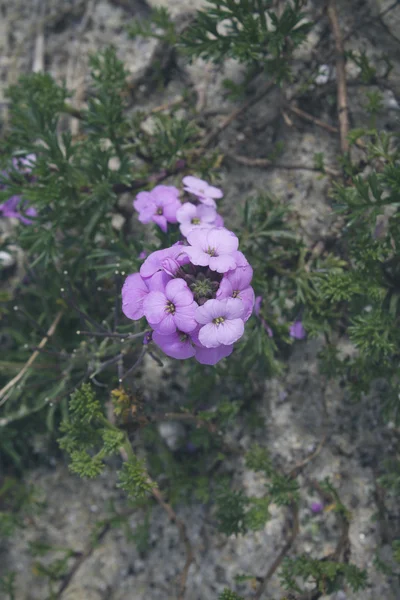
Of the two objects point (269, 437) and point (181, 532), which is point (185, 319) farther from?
point (181, 532)

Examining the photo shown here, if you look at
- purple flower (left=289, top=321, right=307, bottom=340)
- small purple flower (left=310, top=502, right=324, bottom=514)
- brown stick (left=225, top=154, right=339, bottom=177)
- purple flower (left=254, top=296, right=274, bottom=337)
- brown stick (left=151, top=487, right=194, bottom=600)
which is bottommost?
brown stick (left=151, top=487, right=194, bottom=600)

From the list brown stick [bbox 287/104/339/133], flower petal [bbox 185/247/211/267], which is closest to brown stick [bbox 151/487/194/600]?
flower petal [bbox 185/247/211/267]

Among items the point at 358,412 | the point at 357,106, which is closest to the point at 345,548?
the point at 358,412

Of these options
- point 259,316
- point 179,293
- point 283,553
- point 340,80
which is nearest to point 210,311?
point 179,293

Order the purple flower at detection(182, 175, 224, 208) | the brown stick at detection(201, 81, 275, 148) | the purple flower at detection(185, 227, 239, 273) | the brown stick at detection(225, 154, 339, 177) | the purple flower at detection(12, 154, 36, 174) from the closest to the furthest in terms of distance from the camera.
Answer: the purple flower at detection(185, 227, 239, 273) → the purple flower at detection(182, 175, 224, 208) → the purple flower at detection(12, 154, 36, 174) → the brown stick at detection(225, 154, 339, 177) → the brown stick at detection(201, 81, 275, 148)

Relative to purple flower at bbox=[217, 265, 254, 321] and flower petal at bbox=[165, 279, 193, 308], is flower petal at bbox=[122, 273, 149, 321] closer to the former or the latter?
flower petal at bbox=[165, 279, 193, 308]

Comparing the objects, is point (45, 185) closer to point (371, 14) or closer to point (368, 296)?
point (368, 296)

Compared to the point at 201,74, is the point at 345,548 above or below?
below
